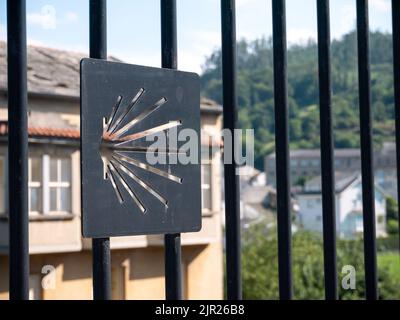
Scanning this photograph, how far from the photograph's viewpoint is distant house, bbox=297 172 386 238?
45000 mm

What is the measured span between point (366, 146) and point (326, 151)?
0.11 meters

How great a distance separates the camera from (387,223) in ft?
169

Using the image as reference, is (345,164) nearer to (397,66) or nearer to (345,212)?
(345,212)

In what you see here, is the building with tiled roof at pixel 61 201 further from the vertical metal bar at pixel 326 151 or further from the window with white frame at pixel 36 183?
the vertical metal bar at pixel 326 151

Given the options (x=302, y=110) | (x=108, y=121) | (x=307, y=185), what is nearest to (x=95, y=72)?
(x=108, y=121)

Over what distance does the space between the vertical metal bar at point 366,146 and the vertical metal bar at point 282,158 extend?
0.63 feet

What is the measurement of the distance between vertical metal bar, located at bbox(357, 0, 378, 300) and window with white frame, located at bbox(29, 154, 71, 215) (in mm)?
13440

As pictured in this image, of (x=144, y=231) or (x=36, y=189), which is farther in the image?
(x=36, y=189)

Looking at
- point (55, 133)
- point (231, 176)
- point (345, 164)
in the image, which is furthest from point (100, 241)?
point (345, 164)

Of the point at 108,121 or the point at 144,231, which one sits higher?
the point at 108,121

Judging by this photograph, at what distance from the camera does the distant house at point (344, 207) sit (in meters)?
45.0

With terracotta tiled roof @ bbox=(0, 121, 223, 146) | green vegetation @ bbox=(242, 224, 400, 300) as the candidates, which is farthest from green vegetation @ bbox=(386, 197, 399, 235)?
terracotta tiled roof @ bbox=(0, 121, 223, 146)
